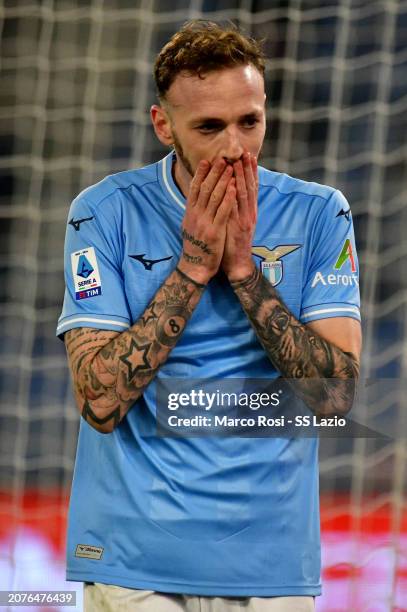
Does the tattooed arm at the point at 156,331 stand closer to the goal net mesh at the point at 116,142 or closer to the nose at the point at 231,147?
the nose at the point at 231,147

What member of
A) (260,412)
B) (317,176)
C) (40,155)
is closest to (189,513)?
(260,412)

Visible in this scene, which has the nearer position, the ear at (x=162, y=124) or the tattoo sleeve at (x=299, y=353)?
the tattoo sleeve at (x=299, y=353)

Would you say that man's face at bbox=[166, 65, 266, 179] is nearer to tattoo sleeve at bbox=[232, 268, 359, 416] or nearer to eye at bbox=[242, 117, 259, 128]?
eye at bbox=[242, 117, 259, 128]

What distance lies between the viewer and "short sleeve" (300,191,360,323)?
56.6 inches

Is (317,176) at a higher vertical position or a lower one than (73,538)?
higher

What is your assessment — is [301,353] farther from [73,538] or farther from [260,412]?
[73,538]

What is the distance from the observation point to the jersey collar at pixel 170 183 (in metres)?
Answer: 1.51

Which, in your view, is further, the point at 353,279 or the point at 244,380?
the point at 353,279

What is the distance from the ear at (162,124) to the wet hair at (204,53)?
0.04 m

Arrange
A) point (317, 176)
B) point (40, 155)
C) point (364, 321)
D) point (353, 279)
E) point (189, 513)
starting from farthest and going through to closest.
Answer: point (40, 155), point (317, 176), point (364, 321), point (353, 279), point (189, 513)

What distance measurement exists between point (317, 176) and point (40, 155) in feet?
3.04

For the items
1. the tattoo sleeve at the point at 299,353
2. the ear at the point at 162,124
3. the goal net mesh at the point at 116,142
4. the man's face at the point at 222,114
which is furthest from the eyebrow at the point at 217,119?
the goal net mesh at the point at 116,142

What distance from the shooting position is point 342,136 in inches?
136

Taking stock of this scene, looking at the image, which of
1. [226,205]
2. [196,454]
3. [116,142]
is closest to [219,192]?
[226,205]
